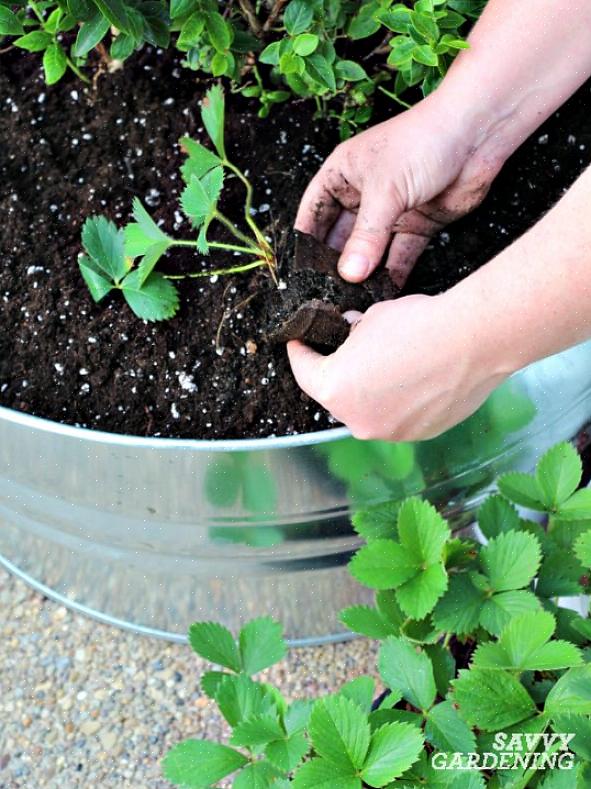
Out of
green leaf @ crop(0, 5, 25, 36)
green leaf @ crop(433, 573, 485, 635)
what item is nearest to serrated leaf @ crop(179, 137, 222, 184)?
green leaf @ crop(0, 5, 25, 36)

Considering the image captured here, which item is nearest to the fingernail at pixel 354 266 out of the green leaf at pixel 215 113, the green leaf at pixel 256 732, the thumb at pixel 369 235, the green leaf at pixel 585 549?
the thumb at pixel 369 235

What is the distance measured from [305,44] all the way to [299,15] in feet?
0.14

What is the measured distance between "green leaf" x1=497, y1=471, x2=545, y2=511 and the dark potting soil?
263 mm

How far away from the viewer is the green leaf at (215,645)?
78 cm

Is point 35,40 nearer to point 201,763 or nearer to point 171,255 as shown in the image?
point 171,255

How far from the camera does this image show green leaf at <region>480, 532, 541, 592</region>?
77cm

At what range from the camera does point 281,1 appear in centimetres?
110

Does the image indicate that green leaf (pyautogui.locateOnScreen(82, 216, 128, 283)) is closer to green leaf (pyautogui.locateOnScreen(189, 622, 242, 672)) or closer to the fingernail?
the fingernail

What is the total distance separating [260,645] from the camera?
775 millimetres

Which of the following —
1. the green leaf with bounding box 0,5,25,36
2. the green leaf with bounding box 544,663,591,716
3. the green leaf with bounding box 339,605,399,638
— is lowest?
the green leaf with bounding box 339,605,399,638

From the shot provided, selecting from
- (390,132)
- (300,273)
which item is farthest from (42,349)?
(390,132)

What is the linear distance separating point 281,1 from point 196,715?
3.12ft

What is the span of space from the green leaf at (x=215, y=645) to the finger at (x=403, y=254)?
0.51 metres

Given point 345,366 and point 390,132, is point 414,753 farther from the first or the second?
point 390,132
